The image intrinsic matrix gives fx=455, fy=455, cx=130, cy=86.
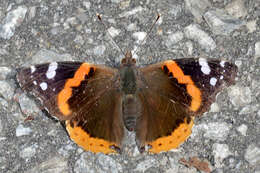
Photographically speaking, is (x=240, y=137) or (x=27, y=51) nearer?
(x=240, y=137)

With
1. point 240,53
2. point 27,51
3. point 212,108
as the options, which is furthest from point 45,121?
point 240,53

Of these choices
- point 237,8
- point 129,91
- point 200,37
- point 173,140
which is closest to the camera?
point 173,140

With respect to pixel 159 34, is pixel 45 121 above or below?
below

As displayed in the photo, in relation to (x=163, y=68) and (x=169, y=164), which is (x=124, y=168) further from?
(x=163, y=68)

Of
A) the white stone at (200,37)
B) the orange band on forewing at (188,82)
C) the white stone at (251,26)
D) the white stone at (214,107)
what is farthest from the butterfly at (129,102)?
the white stone at (251,26)

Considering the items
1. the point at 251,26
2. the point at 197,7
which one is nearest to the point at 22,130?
the point at 197,7

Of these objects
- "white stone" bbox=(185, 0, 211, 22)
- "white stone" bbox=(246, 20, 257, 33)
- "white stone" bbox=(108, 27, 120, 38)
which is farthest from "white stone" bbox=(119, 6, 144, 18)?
"white stone" bbox=(246, 20, 257, 33)

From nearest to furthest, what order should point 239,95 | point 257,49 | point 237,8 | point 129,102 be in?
point 129,102 < point 239,95 < point 257,49 < point 237,8

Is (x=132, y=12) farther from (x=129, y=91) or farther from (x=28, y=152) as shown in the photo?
(x=28, y=152)
